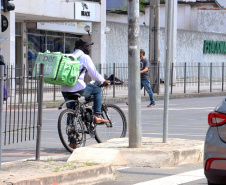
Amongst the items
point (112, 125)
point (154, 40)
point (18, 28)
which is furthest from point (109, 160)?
point (18, 28)

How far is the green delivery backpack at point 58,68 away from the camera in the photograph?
9766mm

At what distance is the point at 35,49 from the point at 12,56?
17.9 feet

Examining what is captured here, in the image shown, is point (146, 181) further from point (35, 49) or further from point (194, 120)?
point (35, 49)

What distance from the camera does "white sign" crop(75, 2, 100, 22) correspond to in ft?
96.0

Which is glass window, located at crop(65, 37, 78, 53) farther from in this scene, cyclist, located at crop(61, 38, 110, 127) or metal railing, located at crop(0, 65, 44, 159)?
metal railing, located at crop(0, 65, 44, 159)

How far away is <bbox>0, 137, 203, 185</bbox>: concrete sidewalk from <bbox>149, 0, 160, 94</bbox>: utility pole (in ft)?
53.0

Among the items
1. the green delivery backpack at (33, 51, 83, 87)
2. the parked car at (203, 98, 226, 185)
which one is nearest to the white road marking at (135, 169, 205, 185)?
the parked car at (203, 98, 226, 185)

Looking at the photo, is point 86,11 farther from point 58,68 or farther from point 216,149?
point 216,149

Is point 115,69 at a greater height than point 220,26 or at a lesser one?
lesser

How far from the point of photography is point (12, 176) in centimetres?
688

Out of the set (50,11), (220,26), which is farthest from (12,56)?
(220,26)

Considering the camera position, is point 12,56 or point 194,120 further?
point 12,56

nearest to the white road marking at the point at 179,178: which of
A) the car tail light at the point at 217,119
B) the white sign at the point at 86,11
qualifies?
the car tail light at the point at 217,119

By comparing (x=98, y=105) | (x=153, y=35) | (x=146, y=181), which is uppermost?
(x=153, y=35)
